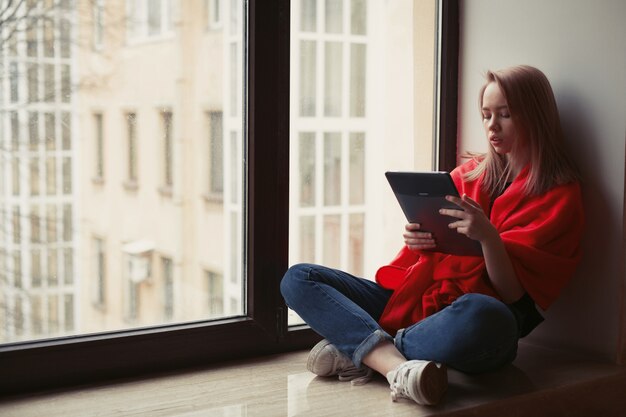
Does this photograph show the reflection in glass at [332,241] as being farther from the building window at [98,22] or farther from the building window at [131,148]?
the building window at [98,22]

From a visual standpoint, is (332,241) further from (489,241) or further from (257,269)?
(489,241)

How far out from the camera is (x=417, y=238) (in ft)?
5.46

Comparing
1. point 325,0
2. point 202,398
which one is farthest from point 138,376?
point 325,0

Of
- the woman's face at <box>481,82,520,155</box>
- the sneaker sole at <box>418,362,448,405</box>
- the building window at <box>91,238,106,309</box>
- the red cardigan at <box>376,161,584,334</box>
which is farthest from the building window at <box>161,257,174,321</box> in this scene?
the woman's face at <box>481,82,520,155</box>

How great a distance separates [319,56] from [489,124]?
0.44 m

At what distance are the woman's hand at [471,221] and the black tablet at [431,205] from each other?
0.02 metres

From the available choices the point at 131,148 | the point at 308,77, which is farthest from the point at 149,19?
the point at 308,77

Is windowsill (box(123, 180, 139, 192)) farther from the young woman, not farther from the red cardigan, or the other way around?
the red cardigan

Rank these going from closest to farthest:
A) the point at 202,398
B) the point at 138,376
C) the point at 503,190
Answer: the point at 202,398, the point at 138,376, the point at 503,190

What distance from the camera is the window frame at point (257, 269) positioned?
1.66m

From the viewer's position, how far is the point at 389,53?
6.56 feet

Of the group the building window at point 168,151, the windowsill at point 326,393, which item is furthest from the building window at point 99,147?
the windowsill at point 326,393

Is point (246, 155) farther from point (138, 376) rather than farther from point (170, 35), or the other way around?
point (138, 376)

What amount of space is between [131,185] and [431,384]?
76 centimetres
